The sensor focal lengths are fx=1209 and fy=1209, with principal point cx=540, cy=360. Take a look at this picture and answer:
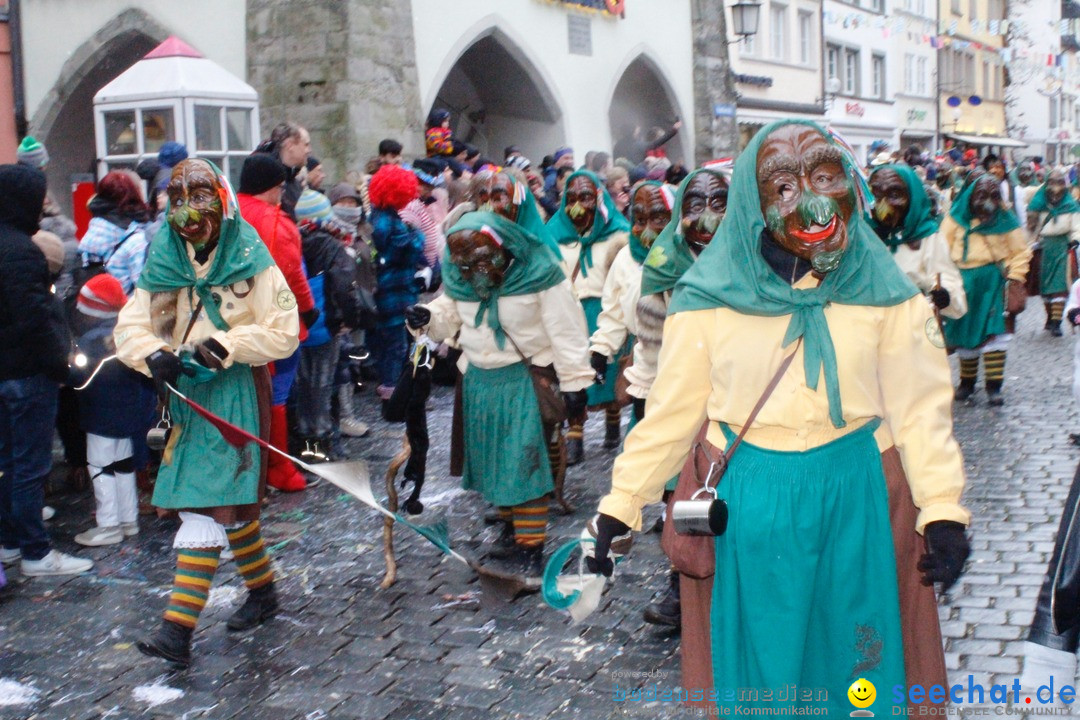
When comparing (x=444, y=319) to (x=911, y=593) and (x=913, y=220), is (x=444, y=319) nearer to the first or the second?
(x=911, y=593)

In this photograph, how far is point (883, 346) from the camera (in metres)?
3.01

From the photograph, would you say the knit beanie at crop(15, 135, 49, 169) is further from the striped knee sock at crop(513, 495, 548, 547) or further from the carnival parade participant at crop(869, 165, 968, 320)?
the carnival parade participant at crop(869, 165, 968, 320)

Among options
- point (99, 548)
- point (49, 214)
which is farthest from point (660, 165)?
point (99, 548)

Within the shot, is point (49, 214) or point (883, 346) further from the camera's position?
point (49, 214)

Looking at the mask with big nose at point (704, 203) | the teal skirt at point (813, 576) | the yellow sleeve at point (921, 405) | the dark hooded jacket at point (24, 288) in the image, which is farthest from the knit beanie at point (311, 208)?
the yellow sleeve at point (921, 405)

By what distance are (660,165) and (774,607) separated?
39.3 feet

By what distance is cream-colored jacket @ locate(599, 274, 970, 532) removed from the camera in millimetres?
2969

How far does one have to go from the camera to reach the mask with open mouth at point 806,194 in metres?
2.92

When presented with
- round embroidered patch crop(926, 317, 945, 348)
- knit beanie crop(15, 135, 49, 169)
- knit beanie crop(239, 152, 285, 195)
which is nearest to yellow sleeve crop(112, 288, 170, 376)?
knit beanie crop(239, 152, 285, 195)

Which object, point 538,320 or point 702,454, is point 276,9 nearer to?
point 538,320

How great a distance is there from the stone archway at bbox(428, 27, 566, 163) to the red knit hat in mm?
11880

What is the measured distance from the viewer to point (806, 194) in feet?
9.68

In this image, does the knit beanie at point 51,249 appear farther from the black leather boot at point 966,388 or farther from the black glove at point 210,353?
the black leather boot at point 966,388

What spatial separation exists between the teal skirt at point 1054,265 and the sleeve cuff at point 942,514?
452 inches
